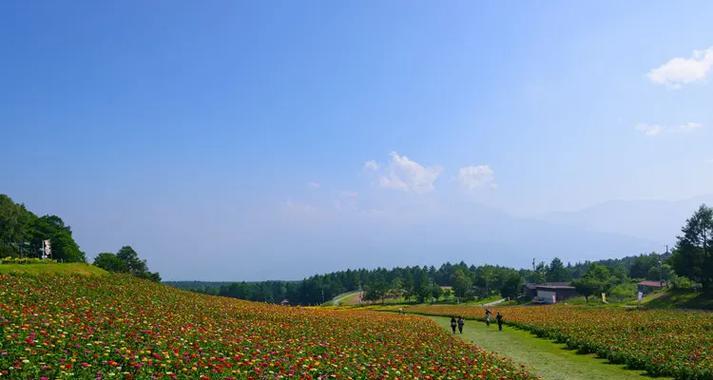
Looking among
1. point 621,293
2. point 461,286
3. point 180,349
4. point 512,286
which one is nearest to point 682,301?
point 621,293

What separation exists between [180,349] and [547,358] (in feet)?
58.1

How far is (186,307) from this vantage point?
2988 cm

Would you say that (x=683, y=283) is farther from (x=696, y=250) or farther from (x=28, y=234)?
(x=28, y=234)

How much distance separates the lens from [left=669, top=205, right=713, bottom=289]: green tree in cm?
6950

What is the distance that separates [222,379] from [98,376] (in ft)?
7.71

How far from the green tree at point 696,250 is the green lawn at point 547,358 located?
1861 inches

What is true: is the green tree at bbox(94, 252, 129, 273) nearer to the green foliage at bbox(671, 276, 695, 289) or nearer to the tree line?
the tree line

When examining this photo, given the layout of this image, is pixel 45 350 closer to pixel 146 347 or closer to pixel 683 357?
pixel 146 347

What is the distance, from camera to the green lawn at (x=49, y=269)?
3180 cm

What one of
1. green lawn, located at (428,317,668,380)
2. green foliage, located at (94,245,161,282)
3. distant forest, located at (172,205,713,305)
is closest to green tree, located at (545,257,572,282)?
distant forest, located at (172,205,713,305)

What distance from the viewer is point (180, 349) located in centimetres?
1377

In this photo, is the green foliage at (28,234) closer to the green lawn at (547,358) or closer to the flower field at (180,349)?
the flower field at (180,349)

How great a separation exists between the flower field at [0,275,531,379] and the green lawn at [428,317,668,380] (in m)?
2.84

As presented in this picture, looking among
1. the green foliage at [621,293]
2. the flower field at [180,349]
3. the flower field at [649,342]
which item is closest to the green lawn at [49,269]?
the flower field at [180,349]
